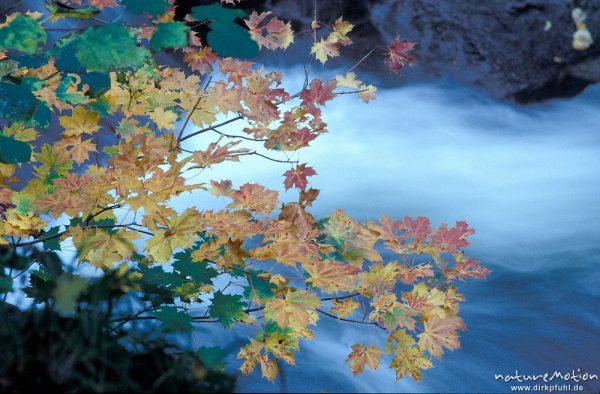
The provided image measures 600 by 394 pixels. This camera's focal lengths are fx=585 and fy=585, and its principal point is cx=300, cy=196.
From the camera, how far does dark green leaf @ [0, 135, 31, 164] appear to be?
5.81 feet

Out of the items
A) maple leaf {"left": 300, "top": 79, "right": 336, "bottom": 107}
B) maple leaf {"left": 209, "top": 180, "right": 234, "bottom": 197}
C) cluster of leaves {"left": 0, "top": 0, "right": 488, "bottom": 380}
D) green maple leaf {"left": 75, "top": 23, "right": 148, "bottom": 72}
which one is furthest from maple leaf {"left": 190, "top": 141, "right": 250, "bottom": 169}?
green maple leaf {"left": 75, "top": 23, "right": 148, "bottom": 72}

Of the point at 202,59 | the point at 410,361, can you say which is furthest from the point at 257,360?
the point at 202,59

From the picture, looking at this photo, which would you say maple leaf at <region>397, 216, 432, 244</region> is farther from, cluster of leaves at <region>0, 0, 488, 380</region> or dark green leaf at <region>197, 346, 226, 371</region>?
dark green leaf at <region>197, 346, 226, 371</region>

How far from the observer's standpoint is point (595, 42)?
6.98m

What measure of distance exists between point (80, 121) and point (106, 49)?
86 centimetres

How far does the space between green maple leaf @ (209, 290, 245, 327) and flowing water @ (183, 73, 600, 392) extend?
0.56m

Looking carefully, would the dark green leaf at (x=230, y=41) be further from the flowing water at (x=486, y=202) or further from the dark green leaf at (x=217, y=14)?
the flowing water at (x=486, y=202)

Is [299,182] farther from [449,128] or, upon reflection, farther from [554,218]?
[449,128]

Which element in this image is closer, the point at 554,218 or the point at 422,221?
the point at 422,221

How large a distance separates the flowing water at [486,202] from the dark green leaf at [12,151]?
58.7 inches

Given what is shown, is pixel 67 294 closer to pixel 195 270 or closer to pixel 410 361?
pixel 195 270

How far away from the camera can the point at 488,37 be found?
6973mm

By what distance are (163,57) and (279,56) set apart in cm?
145

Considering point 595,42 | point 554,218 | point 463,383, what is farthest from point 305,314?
point 595,42
